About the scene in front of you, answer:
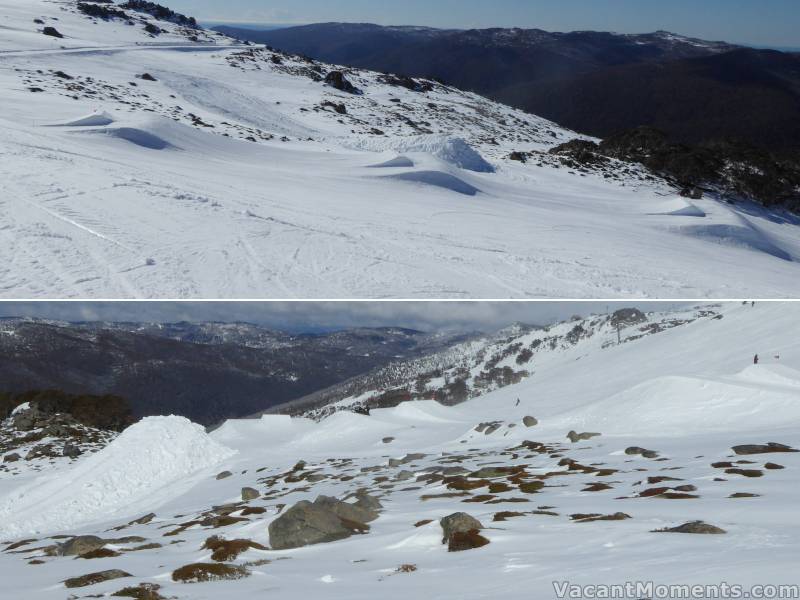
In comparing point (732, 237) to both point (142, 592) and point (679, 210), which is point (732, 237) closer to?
point (679, 210)

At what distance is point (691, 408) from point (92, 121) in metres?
18.7

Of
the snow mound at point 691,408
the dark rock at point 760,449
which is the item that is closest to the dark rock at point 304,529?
the dark rock at point 760,449

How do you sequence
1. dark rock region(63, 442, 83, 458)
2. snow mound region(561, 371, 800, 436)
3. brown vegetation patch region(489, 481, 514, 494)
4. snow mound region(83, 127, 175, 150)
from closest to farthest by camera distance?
brown vegetation patch region(489, 481, 514, 494), snow mound region(561, 371, 800, 436), dark rock region(63, 442, 83, 458), snow mound region(83, 127, 175, 150)

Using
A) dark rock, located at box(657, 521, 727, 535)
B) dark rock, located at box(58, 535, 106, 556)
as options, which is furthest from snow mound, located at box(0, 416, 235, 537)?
dark rock, located at box(657, 521, 727, 535)

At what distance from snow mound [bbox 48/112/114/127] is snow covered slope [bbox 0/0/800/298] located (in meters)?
0.10

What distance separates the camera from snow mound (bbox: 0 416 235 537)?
1416cm

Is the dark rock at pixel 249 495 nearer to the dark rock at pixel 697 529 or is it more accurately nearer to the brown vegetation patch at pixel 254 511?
the brown vegetation patch at pixel 254 511

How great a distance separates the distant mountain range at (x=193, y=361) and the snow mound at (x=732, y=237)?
8839mm

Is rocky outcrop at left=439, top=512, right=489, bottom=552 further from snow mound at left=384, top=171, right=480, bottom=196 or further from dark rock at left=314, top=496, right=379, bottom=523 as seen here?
snow mound at left=384, top=171, right=480, bottom=196

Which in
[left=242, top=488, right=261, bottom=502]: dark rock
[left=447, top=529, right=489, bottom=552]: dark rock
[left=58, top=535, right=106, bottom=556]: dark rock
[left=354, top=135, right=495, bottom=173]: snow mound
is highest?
[left=354, top=135, right=495, bottom=173]: snow mound

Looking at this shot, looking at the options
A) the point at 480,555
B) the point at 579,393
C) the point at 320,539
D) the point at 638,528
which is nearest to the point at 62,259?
the point at 320,539

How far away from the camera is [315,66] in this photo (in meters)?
64.2

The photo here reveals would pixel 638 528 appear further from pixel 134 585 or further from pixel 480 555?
pixel 134 585

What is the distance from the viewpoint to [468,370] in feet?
74.7
